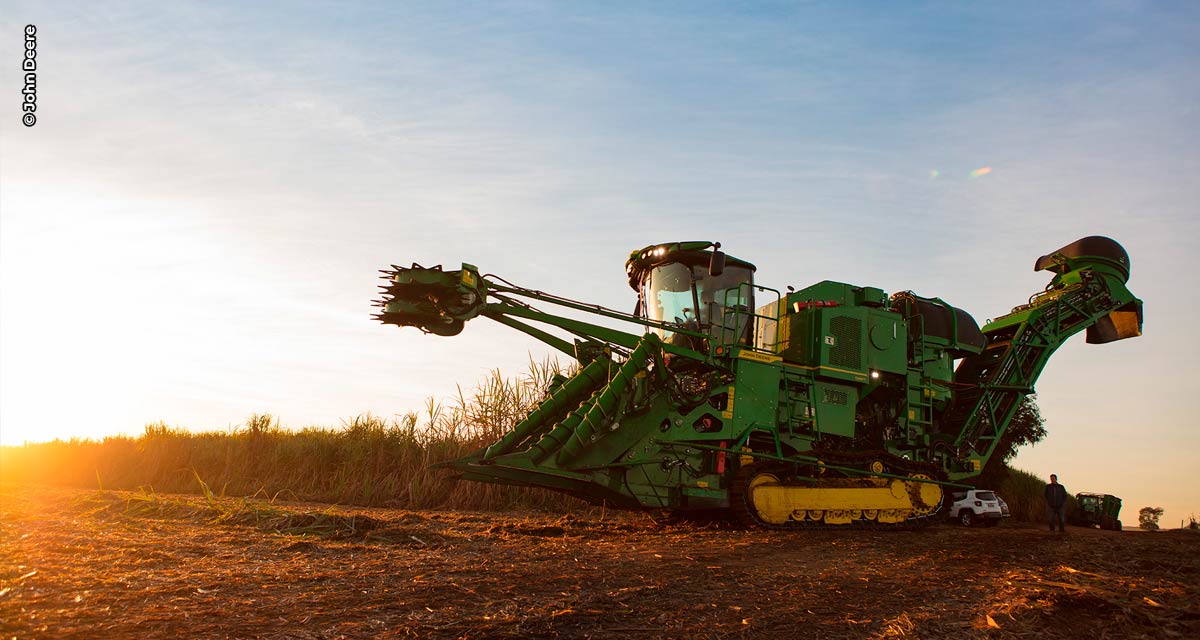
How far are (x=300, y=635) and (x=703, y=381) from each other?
8.52m

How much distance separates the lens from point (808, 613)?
550 centimetres

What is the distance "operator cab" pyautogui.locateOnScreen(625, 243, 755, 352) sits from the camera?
12406 millimetres

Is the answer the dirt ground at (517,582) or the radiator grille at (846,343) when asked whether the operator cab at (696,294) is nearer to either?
the radiator grille at (846,343)

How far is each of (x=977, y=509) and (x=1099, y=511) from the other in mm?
5225

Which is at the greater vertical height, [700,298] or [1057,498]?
[700,298]

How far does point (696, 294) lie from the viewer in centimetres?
1252

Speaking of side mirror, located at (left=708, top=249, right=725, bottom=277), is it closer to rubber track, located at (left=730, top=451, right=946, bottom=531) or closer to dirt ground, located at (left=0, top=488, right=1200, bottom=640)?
rubber track, located at (left=730, top=451, right=946, bottom=531)

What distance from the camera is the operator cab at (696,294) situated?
12406 millimetres

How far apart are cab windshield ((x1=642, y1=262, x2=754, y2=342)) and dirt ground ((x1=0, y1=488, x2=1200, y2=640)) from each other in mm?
3626

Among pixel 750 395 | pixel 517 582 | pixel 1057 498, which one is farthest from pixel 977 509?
pixel 517 582

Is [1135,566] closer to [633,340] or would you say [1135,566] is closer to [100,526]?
[633,340]

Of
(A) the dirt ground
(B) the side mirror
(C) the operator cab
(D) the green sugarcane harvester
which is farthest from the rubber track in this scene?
(B) the side mirror

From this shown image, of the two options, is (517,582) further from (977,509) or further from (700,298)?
(977,509)

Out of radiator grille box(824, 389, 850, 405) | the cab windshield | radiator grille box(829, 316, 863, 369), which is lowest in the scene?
radiator grille box(824, 389, 850, 405)
